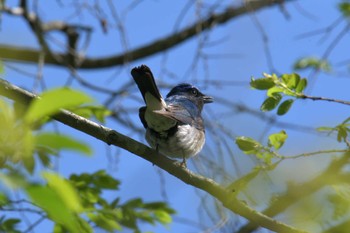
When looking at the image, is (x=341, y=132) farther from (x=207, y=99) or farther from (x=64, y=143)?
(x=207, y=99)

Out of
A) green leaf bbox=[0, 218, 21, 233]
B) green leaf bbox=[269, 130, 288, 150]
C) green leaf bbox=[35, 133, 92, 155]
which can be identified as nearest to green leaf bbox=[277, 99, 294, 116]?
green leaf bbox=[269, 130, 288, 150]

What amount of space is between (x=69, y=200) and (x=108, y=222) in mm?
2263

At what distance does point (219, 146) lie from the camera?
16.2ft

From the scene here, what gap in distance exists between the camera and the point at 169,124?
520 cm

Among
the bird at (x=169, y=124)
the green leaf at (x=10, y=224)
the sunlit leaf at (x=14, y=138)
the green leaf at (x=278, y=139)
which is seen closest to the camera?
the sunlit leaf at (x=14, y=138)

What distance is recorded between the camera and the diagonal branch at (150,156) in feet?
10.2

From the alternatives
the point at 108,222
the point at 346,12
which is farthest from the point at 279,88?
the point at 346,12

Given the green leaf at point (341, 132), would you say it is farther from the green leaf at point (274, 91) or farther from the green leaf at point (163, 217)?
the green leaf at point (163, 217)

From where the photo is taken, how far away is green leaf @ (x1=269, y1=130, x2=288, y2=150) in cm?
315

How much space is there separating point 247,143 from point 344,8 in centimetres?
231

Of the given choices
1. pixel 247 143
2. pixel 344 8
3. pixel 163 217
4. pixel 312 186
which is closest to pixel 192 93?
pixel 344 8

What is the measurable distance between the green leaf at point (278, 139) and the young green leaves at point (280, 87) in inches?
7.9

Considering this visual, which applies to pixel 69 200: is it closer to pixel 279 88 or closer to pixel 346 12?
pixel 279 88

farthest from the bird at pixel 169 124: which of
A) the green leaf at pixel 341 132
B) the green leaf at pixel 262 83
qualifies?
the green leaf at pixel 341 132
